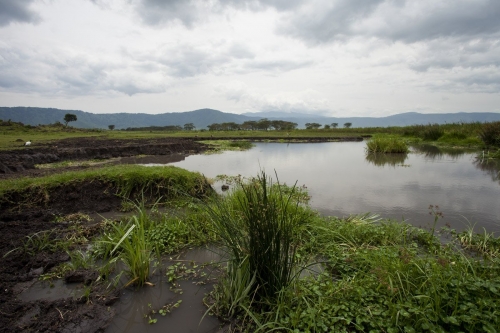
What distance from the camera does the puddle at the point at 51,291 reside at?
2871 mm

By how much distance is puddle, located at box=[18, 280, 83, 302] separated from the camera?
9.42 feet

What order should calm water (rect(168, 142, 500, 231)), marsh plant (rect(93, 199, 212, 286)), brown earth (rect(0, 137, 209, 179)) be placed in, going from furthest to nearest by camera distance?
brown earth (rect(0, 137, 209, 179)), calm water (rect(168, 142, 500, 231)), marsh plant (rect(93, 199, 212, 286))

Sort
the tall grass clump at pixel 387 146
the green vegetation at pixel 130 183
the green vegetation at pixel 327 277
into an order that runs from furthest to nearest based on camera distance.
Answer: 1. the tall grass clump at pixel 387 146
2. the green vegetation at pixel 130 183
3. the green vegetation at pixel 327 277

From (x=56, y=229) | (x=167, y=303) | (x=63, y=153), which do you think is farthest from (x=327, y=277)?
(x=63, y=153)

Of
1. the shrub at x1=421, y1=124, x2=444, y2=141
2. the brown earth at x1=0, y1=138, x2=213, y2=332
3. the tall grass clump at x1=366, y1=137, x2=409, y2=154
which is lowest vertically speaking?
the brown earth at x1=0, y1=138, x2=213, y2=332

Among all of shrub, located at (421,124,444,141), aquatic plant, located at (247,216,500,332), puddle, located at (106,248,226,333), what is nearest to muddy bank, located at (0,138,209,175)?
puddle, located at (106,248,226,333)

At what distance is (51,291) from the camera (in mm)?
2990

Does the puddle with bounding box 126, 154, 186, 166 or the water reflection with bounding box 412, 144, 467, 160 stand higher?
the water reflection with bounding box 412, 144, 467, 160

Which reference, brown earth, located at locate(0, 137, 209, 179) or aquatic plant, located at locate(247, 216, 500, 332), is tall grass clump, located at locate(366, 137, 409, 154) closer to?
brown earth, located at locate(0, 137, 209, 179)

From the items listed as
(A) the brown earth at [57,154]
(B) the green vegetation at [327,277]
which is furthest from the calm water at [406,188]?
(A) the brown earth at [57,154]

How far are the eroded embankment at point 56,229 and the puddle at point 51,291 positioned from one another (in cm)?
7

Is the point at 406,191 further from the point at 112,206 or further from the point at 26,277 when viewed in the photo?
the point at 26,277

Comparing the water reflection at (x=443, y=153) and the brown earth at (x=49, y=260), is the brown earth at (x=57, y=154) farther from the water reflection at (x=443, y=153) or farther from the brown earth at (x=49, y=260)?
the water reflection at (x=443, y=153)

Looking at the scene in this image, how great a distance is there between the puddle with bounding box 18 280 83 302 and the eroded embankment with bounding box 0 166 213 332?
72 mm
